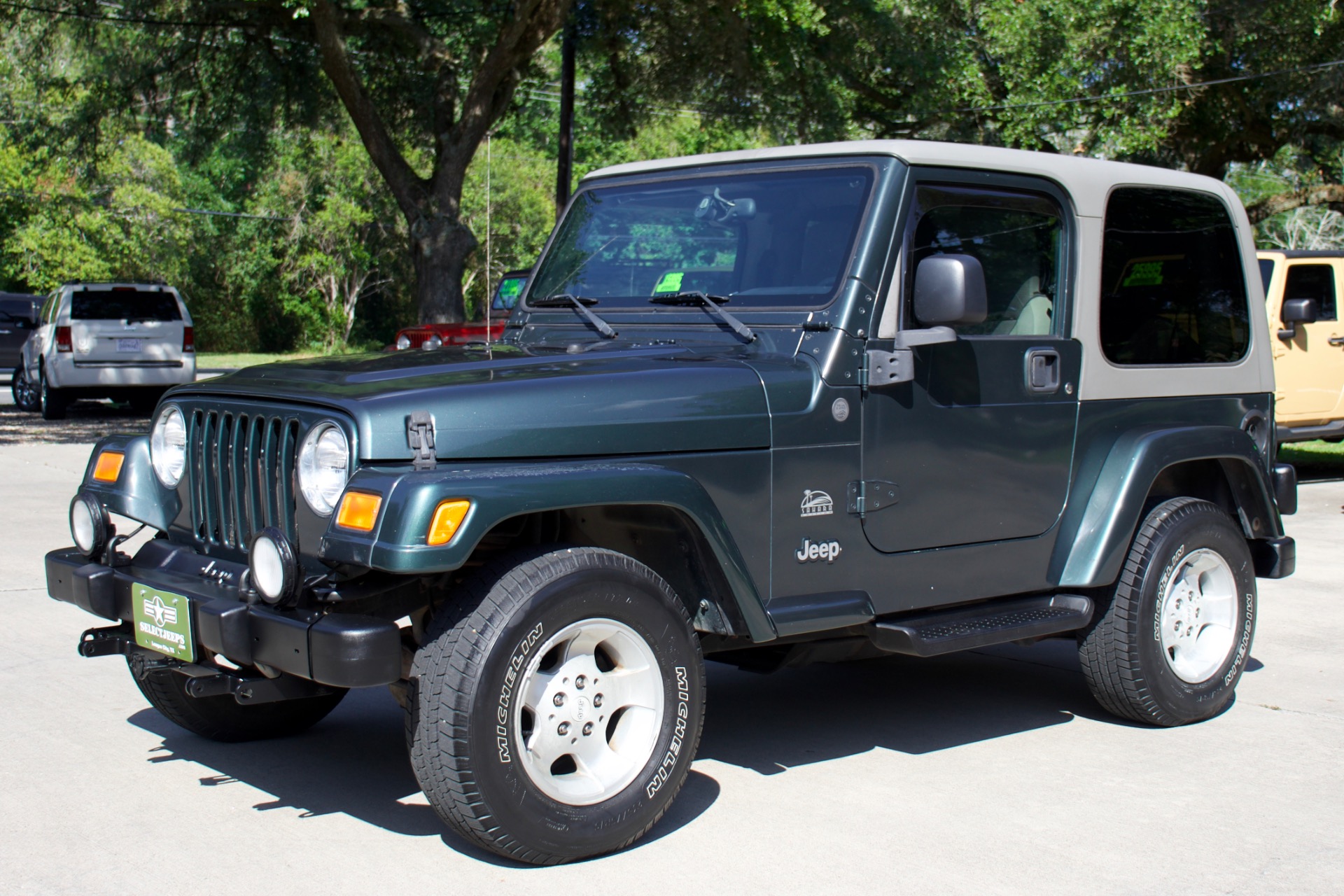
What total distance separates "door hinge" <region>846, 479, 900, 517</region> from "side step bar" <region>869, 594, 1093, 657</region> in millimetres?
385

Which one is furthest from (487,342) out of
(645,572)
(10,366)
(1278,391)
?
(10,366)

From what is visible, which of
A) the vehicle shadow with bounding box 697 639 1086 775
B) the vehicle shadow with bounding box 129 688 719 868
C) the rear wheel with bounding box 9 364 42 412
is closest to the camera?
the vehicle shadow with bounding box 129 688 719 868

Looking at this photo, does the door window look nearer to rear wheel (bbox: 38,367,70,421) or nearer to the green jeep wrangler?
the green jeep wrangler

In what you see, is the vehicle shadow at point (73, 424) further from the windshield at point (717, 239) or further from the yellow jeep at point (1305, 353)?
the yellow jeep at point (1305, 353)

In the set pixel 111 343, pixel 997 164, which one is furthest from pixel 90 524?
pixel 111 343

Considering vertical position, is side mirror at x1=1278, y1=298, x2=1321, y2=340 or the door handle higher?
Answer: side mirror at x1=1278, y1=298, x2=1321, y2=340

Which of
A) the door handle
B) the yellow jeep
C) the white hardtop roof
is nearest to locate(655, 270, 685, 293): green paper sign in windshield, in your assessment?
the white hardtop roof

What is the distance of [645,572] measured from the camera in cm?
380

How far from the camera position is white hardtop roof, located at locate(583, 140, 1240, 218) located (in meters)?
4.56

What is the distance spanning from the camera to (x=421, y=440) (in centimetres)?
355

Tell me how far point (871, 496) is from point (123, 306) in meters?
16.5

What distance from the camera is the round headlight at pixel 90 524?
4262 millimetres

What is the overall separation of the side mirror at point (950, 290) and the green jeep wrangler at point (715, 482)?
0.01m

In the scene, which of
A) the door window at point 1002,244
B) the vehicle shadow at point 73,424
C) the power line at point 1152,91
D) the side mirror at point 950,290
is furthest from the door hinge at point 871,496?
the power line at point 1152,91
